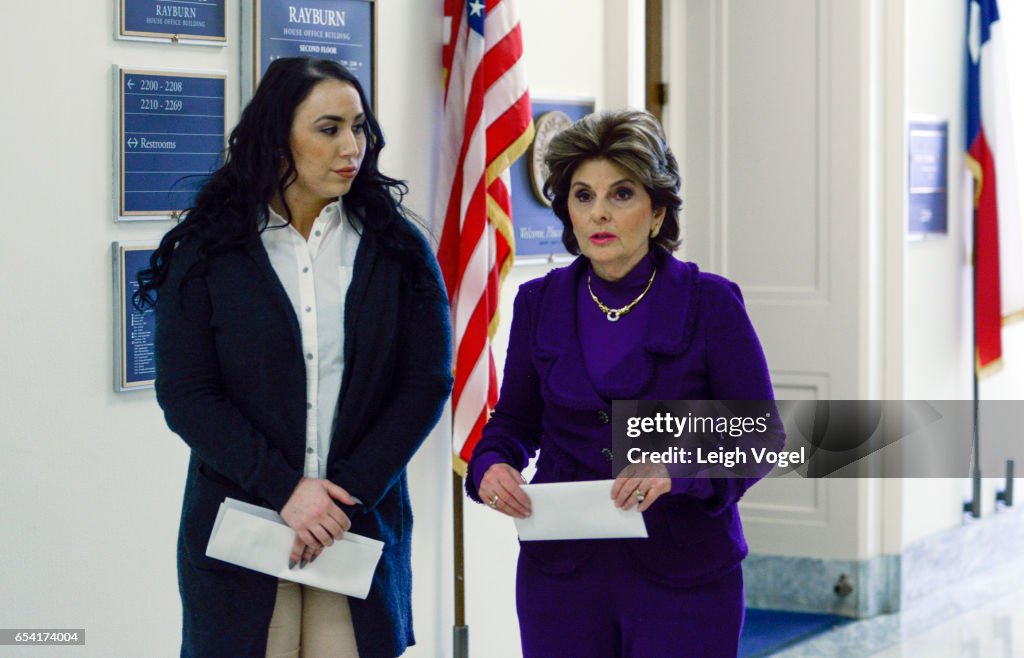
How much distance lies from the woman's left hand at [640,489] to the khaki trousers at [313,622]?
50cm

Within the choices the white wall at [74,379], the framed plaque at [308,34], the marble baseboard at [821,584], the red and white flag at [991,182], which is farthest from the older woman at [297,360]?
the red and white flag at [991,182]

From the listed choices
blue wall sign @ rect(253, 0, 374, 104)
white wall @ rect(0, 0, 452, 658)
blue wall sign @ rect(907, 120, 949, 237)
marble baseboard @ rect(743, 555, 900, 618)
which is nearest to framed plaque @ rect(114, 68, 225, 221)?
white wall @ rect(0, 0, 452, 658)

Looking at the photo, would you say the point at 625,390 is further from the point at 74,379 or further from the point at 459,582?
the point at 459,582

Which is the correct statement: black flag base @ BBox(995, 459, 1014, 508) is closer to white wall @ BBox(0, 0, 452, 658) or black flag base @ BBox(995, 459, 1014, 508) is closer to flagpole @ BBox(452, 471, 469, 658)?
flagpole @ BBox(452, 471, 469, 658)

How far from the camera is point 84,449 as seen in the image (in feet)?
9.63

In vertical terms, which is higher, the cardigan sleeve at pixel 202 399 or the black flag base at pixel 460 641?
the cardigan sleeve at pixel 202 399

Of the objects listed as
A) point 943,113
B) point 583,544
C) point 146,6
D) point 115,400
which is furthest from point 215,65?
point 943,113

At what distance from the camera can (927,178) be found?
18.0 ft

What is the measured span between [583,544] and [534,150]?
6.82ft

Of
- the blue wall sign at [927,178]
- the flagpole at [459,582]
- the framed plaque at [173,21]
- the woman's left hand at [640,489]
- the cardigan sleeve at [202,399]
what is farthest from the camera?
the blue wall sign at [927,178]

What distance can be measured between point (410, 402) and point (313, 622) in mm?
385

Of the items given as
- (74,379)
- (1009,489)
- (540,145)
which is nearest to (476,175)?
(540,145)

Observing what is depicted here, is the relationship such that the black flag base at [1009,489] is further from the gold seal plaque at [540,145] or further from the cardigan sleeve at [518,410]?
the cardigan sleeve at [518,410]

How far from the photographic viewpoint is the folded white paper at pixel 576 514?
2.14m
